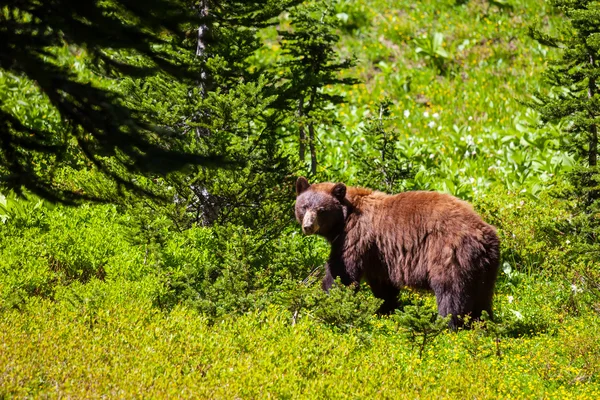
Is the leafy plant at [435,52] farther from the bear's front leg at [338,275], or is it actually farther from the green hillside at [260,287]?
the bear's front leg at [338,275]

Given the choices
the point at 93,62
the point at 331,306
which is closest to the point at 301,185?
the point at 331,306

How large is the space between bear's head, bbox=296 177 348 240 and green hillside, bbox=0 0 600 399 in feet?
1.34

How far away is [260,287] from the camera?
25.2 feet

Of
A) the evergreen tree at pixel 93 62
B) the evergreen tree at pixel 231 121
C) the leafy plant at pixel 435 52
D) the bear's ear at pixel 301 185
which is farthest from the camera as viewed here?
A: the leafy plant at pixel 435 52

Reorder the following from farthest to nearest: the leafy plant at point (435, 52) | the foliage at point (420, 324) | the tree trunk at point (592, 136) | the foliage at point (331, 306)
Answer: the leafy plant at point (435, 52)
the tree trunk at point (592, 136)
the foliage at point (331, 306)
the foliage at point (420, 324)

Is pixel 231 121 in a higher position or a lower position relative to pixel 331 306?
higher

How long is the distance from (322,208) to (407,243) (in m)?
0.94

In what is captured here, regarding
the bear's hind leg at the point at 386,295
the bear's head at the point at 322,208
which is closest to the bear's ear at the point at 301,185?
the bear's head at the point at 322,208

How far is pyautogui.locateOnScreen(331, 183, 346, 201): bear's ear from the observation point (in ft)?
25.8

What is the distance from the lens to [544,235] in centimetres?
910

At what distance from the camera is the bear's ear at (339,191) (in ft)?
25.8

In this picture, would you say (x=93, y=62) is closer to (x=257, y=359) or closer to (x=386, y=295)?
(x=257, y=359)

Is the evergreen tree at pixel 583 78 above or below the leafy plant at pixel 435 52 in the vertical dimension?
above

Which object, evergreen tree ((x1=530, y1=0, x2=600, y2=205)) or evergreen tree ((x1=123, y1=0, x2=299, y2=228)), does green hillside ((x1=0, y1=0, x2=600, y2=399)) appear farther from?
evergreen tree ((x1=530, y1=0, x2=600, y2=205))
